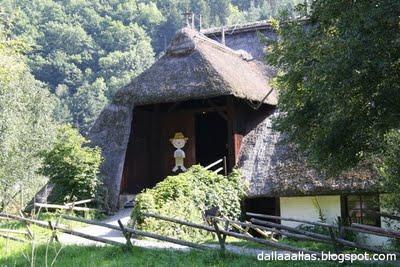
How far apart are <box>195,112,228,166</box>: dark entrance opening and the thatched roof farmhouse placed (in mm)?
2152

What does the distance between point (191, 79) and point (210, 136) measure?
5031 mm

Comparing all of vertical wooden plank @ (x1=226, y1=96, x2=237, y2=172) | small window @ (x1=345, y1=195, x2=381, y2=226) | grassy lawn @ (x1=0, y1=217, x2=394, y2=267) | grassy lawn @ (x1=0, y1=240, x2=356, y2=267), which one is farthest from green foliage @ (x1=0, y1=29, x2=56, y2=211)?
small window @ (x1=345, y1=195, x2=381, y2=226)

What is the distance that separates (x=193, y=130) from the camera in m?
16.3

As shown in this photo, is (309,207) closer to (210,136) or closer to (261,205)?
(261,205)

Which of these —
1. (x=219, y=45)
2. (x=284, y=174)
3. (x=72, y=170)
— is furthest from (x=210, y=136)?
(x=72, y=170)

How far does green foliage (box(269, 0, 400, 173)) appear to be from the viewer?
6.42 meters

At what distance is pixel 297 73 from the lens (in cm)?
844

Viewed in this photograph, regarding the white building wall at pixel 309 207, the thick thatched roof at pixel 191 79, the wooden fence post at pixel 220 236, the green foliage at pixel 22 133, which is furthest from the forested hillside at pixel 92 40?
the wooden fence post at pixel 220 236

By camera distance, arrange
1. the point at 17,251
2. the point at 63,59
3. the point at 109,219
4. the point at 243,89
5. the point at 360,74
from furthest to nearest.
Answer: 1. the point at 63,59
2. the point at 243,89
3. the point at 109,219
4. the point at 17,251
5. the point at 360,74

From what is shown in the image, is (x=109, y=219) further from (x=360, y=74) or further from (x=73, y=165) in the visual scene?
(x=360, y=74)

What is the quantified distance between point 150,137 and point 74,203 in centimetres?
462

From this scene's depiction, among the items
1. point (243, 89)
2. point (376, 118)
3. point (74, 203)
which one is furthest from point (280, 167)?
point (376, 118)

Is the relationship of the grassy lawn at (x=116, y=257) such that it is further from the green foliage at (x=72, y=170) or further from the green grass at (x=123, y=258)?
the green foliage at (x=72, y=170)

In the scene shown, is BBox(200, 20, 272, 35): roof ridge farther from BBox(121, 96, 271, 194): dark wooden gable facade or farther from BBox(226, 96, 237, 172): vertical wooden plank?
BBox(226, 96, 237, 172): vertical wooden plank
